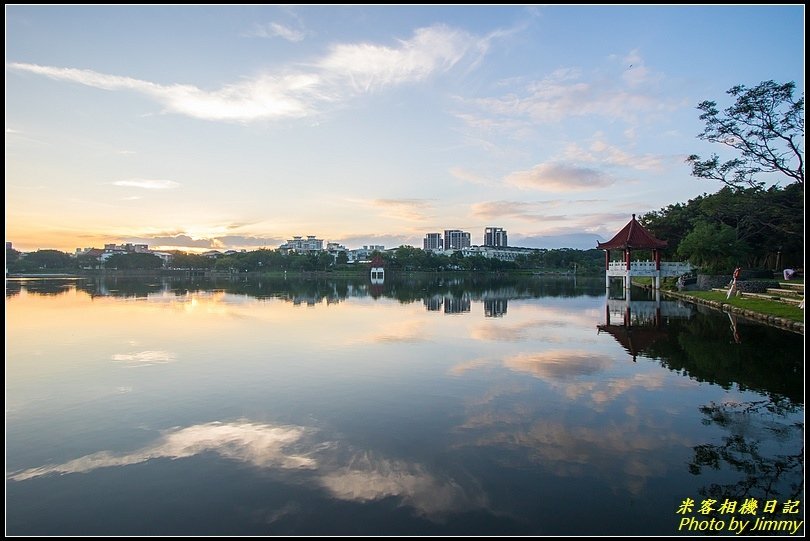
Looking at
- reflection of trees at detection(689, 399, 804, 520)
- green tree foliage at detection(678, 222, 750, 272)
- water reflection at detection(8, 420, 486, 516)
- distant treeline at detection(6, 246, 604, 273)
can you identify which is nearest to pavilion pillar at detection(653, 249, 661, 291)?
green tree foliage at detection(678, 222, 750, 272)

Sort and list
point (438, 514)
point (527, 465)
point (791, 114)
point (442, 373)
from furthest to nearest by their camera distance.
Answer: point (791, 114), point (442, 373), point (527, 465), point (438, 514)

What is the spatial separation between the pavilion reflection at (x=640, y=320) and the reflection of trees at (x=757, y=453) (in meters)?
4.86

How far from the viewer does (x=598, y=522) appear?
17.4ft

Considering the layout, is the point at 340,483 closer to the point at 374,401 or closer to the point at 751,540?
the point at 374,401

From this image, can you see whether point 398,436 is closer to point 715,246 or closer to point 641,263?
point 715,246

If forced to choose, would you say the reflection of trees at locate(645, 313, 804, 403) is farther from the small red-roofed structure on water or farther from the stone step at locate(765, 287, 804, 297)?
the small red-roofed structure on water

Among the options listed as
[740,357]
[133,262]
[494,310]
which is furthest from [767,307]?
[133,262]

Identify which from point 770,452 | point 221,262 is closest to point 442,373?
point 770,452

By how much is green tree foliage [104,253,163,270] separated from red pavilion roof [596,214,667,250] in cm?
10652

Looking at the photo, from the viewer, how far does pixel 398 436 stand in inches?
306

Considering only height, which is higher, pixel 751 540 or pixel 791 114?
pixel 791 114

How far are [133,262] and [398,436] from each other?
413 feet

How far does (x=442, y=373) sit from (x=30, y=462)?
7984 mm

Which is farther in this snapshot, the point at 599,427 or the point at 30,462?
the point at 599,427
